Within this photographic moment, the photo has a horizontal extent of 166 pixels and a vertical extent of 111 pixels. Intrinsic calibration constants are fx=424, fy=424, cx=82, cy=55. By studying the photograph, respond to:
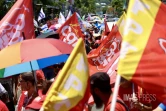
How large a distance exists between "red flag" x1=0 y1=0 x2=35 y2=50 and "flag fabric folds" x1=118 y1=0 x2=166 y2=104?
306cm

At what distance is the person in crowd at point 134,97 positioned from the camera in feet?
12.0

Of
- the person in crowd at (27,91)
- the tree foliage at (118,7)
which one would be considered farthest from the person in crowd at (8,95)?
the tree foliage at (118,7)

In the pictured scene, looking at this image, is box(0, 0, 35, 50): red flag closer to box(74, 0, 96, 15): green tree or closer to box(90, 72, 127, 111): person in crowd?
box(90, 72, 127, 111): person in crowd

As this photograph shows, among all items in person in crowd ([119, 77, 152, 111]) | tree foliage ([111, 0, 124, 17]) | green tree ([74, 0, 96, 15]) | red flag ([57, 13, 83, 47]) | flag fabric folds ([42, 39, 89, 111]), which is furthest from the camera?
tree foliage ([111, 0, 124, 17])

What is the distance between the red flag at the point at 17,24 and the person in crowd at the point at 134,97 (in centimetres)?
233

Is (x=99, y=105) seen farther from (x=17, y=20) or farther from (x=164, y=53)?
(x=17, y=20)

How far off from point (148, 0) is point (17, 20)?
326 cm

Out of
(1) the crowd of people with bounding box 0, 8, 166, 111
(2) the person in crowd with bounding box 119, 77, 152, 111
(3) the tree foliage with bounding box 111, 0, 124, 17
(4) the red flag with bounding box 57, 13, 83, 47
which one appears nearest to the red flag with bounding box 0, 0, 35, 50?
(1) the crowd of people with bounding box 0, 8, 166, 111

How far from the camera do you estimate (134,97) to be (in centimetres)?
373

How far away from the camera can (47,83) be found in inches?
161

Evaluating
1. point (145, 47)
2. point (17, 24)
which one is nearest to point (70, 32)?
point (17, 24)

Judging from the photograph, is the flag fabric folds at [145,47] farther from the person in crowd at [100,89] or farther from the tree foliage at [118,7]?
the tree foliage at [118,7]

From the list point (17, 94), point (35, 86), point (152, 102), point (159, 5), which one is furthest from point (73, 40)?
point (159, 5)

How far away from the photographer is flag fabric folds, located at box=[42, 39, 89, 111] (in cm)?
259
